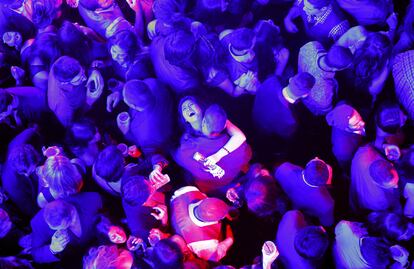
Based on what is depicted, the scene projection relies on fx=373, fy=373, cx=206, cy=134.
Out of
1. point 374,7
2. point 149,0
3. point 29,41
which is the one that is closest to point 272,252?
point 374,7

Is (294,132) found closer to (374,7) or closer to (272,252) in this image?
(272,252)

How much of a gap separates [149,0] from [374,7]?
2150mm

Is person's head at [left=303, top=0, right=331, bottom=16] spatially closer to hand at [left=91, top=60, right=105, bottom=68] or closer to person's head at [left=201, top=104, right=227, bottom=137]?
person's head at [left=201, top=104, right=227, bottom=137]

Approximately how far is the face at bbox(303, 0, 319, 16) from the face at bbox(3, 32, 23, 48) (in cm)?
275

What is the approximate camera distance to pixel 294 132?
319cm

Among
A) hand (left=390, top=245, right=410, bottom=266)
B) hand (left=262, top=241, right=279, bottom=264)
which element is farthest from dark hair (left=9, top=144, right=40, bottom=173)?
hand (left=390, top=245, right=410, bottom=266)

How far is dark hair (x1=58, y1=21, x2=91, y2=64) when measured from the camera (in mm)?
3432

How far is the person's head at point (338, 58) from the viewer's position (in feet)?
9.37

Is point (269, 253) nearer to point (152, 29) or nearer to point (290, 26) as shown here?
point (290, 26)

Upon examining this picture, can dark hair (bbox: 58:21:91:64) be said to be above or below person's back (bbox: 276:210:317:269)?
above

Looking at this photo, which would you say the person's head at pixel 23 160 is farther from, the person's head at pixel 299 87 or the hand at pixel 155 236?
the person's head at pixel 299 87

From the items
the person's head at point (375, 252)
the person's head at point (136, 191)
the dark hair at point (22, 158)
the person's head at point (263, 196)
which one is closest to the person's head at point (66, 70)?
the dark hair at point (22, 158)

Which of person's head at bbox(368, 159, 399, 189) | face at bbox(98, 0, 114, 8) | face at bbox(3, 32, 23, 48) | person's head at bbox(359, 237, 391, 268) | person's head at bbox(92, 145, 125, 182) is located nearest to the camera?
person's head at bbox(359, 237, 391, 268)

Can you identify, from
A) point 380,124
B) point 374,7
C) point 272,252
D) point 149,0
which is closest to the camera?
point 272,252
